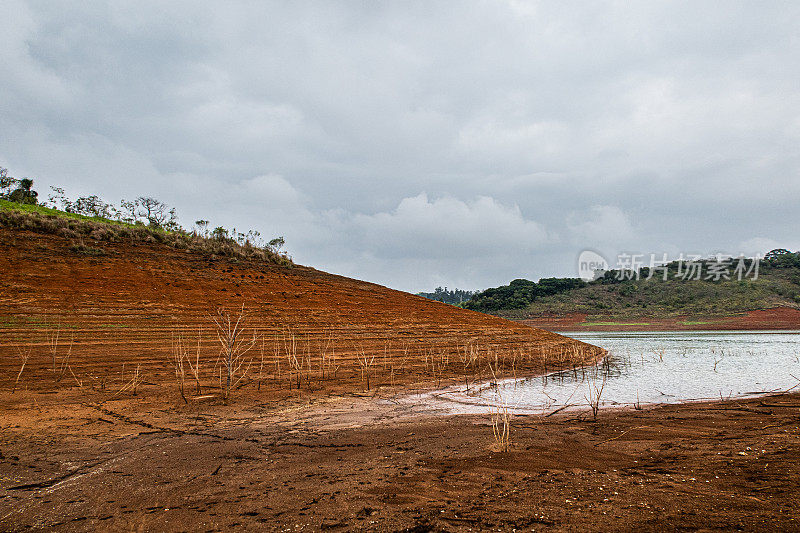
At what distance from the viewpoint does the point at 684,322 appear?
45.2m

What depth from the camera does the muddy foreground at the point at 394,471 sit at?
2881mm

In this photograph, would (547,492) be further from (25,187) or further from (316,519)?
(25,187)

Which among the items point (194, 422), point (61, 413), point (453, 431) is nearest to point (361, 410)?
point (453, 431)

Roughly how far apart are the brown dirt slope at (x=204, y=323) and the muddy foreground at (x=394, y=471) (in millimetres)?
3138

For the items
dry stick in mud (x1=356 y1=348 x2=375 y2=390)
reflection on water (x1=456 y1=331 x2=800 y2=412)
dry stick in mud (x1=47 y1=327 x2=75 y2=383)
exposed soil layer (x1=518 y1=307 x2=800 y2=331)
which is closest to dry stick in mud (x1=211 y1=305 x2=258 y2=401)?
dry stick in mud (x1=356 y1=348 x2=375 y2=390)

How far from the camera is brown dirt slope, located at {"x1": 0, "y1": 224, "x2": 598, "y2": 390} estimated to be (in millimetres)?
9383

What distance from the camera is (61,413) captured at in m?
6.08

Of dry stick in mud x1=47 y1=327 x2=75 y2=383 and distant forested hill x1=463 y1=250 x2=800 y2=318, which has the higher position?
distant forested hill x1=463 y1=250 x2=800 y2=318

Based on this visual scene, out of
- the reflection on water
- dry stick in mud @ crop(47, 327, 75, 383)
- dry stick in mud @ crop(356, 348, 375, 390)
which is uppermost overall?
dry stick in mud @ crop(47, 327, 75, 383)

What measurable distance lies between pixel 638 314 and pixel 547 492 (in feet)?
188

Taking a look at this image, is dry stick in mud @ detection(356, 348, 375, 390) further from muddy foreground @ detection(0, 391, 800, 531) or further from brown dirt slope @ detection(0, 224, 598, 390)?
muddy foreground @ detection(0, 391, 800, 531)

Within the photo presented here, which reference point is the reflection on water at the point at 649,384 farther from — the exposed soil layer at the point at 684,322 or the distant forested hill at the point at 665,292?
the distant forested hill at the point at 665,292

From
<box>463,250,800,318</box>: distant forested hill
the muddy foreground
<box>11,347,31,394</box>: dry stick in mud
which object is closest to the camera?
the muddy foreground

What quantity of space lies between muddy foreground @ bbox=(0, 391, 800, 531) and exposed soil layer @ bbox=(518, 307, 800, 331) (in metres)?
42.4
